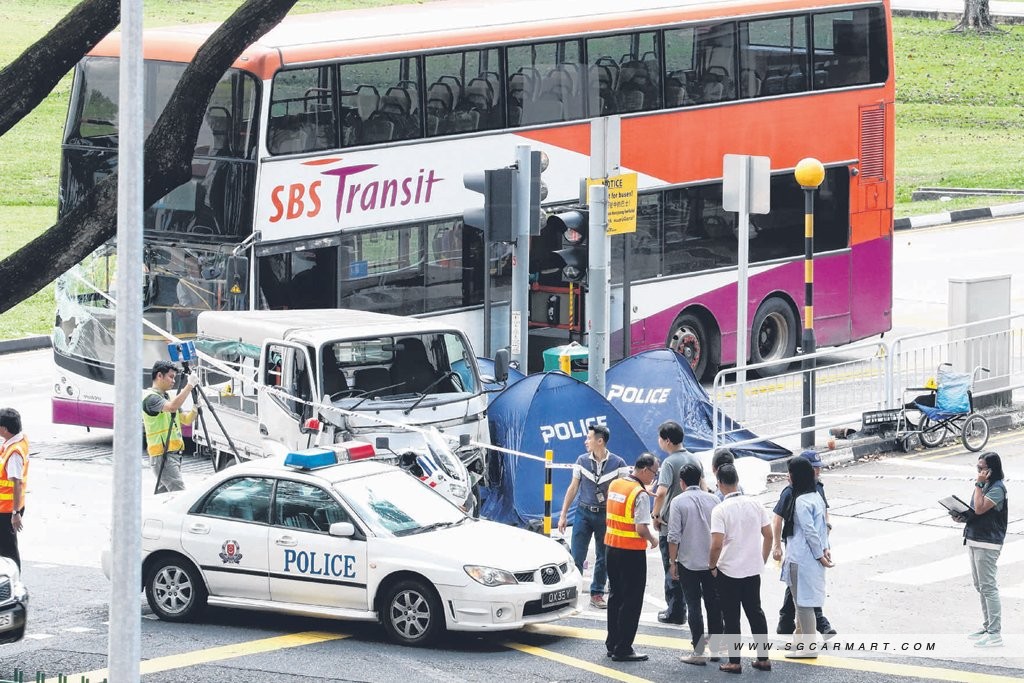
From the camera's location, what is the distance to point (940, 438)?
19.9 metres

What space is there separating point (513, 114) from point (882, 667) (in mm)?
10275

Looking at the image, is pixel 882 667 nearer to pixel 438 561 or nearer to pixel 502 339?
pixel 438 561

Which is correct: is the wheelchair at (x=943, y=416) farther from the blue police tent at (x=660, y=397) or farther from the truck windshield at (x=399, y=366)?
the truck windshield at (x=399, y=366)

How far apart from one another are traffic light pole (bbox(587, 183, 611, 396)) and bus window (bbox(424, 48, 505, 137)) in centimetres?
369

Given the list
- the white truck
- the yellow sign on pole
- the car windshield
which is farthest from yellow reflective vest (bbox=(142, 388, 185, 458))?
the yellow sign on pole

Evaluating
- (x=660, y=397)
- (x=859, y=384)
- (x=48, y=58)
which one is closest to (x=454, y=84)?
(x=660, y=397)

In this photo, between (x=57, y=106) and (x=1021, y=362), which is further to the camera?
(x=57, y=106)

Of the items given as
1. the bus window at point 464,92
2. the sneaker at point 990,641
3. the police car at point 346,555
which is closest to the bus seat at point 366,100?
the bus window at point 464,92

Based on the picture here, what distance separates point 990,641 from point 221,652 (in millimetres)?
5333

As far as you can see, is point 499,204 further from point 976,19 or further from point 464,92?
point 976,19

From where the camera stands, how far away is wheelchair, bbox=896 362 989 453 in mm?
19531

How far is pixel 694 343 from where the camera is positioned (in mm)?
23359

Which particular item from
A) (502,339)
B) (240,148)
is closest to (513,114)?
(502,339)

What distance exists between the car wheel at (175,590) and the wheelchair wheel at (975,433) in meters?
9.61
